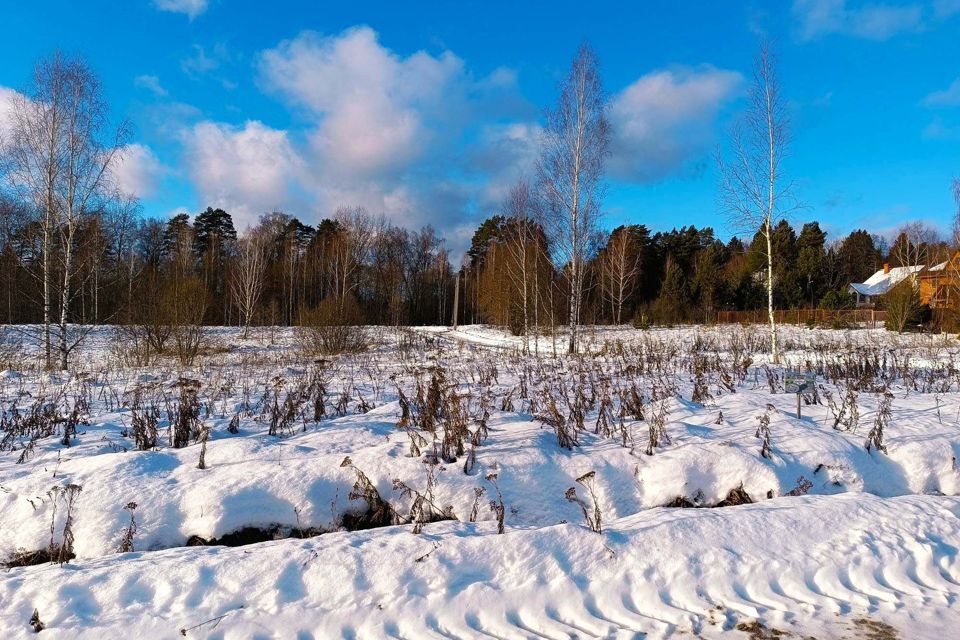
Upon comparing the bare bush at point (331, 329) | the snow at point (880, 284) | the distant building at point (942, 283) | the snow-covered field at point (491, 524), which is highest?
the snow at point (880, 284)

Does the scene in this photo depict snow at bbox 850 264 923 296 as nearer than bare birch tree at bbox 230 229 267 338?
No

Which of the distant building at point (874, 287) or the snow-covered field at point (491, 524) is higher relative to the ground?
the distant building at point (874, 287)

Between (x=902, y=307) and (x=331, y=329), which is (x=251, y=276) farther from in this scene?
(x=902, y=307)

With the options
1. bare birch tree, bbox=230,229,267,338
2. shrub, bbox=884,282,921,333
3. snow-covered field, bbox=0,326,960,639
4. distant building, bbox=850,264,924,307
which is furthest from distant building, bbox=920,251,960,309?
bare birch tree, bbox=230,229,267,338

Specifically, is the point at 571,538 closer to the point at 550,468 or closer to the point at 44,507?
the point at 550,468

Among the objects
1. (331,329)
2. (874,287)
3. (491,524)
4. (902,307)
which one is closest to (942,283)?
(902,307)

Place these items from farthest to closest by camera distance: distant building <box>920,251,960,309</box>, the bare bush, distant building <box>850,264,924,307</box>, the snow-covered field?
distant building <box>850,264,924,307</box>
distant building <box>920,251,960,309</box>
the bare bush
the snow-covered field

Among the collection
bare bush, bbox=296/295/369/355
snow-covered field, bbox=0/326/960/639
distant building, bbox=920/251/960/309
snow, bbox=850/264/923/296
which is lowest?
snow-covered field, bbox=0/326/960/639

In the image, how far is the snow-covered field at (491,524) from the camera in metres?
2.21

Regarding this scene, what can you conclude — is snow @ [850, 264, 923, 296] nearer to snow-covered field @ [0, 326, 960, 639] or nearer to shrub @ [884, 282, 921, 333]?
shrub @ [884, 282, 921, 333]

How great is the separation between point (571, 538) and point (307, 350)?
15361mm

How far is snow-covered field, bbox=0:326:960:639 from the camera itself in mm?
2215

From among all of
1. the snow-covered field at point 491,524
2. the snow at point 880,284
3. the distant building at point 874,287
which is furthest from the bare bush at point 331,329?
the snow at point 880,284

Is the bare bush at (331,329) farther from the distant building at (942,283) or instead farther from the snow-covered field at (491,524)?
the distant building at (942,283)
